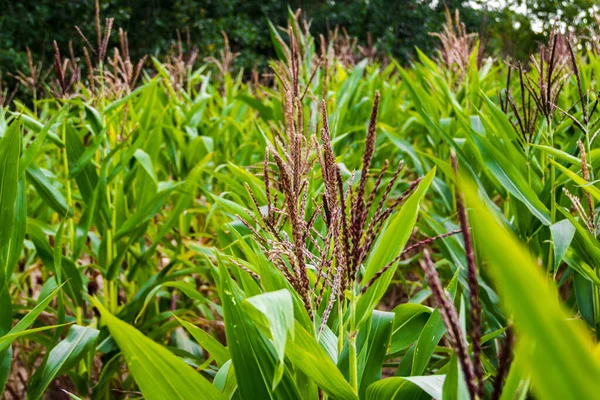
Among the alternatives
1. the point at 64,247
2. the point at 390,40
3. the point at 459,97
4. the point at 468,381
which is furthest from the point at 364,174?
the point at 390,40

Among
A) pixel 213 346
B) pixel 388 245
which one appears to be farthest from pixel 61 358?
pixel 388 245

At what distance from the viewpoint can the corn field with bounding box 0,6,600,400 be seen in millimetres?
516

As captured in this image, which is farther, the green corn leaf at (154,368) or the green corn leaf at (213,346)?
the green corn leaf at (213,346)

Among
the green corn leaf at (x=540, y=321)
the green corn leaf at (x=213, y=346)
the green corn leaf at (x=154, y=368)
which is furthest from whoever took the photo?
the green corn leaf at (x=213, y=346)

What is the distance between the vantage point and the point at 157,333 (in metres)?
1.82

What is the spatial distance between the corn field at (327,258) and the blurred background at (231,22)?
223 inches

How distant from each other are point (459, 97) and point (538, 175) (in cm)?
111

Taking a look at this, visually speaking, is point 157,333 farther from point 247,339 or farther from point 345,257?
point 345,257

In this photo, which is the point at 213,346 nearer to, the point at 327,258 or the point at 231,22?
the point at 327,258

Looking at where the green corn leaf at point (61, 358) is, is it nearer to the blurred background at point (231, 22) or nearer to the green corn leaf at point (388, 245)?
the green corn leaf at point (388, 245)

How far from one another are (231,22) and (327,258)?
11.0 metres

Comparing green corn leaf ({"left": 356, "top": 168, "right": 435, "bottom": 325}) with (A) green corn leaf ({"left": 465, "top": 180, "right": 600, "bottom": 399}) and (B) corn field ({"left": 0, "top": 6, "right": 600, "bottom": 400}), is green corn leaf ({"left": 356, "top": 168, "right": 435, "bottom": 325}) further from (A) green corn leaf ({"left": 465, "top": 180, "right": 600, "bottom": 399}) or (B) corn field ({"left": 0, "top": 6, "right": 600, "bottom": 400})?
(A) green corn leaf ({"left": 465, "top": 180, "right": 600, "bottom": 399})

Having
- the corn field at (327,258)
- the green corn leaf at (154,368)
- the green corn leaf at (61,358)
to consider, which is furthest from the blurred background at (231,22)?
the green corn leaf at (154,368)

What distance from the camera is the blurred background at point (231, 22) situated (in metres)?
9.86
